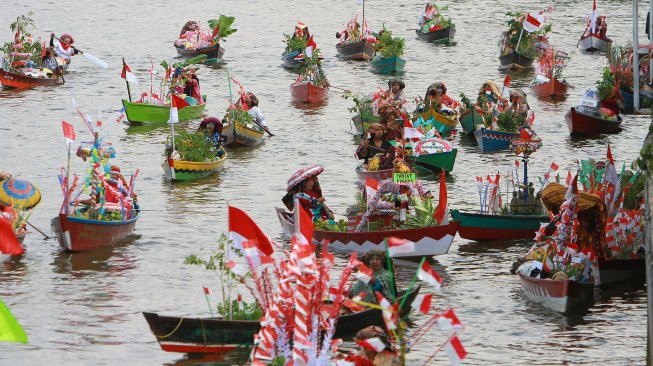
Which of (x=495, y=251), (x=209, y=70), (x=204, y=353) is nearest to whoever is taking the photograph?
(x=204, y=353)

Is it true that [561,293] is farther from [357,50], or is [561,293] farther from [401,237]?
[357,50]

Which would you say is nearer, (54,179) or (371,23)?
(54,179)

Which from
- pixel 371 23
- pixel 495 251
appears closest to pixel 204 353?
pixel 495 251

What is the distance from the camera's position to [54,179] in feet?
126

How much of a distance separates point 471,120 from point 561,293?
18.1m

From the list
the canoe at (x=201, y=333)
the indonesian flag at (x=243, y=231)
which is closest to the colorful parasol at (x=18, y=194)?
the canoe at (x=201, y=333)

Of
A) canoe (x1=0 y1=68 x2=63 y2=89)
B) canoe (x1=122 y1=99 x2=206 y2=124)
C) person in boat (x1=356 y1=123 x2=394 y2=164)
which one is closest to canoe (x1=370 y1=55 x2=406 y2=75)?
canoe (x1=122 y1=99 x2=206 y2=124)

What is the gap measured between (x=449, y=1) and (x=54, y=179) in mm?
42090

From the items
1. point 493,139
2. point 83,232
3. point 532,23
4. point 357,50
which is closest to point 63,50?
point 357,50

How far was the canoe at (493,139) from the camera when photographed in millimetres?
40237

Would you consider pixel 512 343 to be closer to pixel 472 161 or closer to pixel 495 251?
pixel 495 251

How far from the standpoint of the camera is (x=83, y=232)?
28938 millimetres

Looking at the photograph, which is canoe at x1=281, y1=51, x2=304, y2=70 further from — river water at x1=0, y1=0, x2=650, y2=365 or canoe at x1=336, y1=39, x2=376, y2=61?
canoe at x1=336, y1=39, x2=376, y2=61

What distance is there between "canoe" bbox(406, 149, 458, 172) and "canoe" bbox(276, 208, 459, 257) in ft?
26.3
